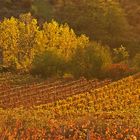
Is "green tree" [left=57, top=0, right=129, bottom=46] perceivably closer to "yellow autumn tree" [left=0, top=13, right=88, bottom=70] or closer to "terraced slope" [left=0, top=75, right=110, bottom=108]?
Result: "yellow autumn tree" [left=0, top=13, right=88, bottom=70]

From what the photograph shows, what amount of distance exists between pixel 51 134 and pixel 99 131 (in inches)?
76.8

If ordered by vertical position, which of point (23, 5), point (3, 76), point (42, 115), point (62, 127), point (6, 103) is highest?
point (62, 127)

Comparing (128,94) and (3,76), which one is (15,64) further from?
(128,94)

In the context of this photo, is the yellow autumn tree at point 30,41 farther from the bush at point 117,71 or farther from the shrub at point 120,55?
the shrub at point 120,55

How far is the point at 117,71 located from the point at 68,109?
1473 cm

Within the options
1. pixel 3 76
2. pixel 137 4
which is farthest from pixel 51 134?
pixel 137 4

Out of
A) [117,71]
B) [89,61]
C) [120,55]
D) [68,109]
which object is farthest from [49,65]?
[68,109]

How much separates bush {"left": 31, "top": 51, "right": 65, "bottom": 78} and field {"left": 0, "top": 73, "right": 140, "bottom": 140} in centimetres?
204

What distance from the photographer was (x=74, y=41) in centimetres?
4944

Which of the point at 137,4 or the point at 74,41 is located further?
the point at 137,4

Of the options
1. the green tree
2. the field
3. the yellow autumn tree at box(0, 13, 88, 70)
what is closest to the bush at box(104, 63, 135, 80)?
the field

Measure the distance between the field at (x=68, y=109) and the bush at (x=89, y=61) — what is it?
6.57 ft

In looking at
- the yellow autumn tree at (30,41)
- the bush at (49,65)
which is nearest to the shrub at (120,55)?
the yellow autumn tree at (30,41)

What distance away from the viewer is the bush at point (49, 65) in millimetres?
45281
